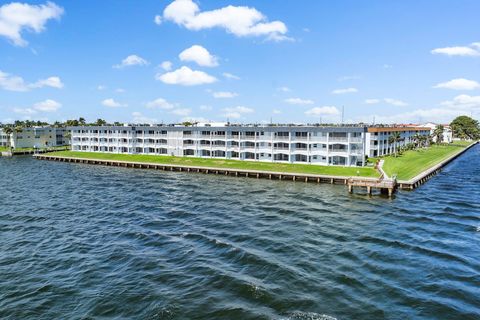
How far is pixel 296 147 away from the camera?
331 ft

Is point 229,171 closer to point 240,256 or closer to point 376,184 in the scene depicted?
point 376,184

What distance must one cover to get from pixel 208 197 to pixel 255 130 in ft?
150

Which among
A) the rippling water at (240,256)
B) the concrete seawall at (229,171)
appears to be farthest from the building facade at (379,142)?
the rippling water at (240,256)

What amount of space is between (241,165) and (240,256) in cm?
6285

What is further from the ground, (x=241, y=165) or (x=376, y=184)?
(x=241, y=165)

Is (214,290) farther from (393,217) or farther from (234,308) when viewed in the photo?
(393,217)

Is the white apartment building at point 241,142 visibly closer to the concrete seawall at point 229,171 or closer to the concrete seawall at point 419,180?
the concrete seawall at point 419,180

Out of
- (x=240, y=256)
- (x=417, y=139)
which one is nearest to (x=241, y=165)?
(x=240, y=256)

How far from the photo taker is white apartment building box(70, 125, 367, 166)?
92.9 metres

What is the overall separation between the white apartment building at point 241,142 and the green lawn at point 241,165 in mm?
5136

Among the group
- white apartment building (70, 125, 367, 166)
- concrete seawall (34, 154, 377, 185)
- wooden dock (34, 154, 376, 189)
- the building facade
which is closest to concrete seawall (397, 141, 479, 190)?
concrete seawall (34, 154, 377, 185)

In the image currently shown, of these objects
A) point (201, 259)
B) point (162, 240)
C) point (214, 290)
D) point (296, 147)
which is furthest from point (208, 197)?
point (296, 147)

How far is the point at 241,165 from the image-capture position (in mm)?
98062

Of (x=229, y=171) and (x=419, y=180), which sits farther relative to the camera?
(x=229, y=171)
